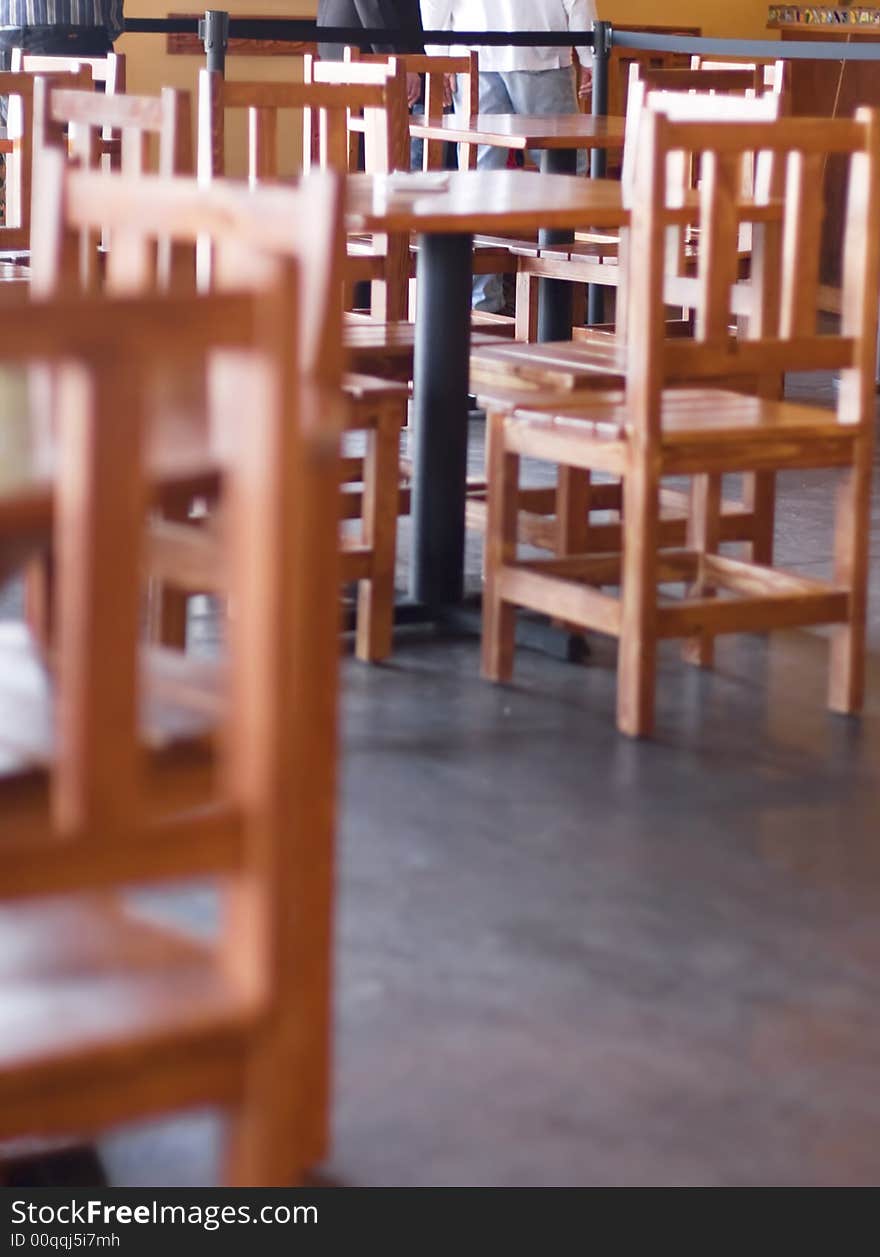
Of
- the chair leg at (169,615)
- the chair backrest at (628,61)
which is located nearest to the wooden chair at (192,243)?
the chair leg at (169,615)

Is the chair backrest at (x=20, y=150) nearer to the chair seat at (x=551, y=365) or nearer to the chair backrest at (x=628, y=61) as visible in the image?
the chair seat at (x=551, y=365)

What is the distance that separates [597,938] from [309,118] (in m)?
2.21

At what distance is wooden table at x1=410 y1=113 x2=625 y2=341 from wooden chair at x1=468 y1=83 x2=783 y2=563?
43.8 inches

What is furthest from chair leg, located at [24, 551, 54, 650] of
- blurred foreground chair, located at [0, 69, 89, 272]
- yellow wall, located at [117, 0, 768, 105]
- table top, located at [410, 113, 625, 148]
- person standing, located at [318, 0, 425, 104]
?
yellow wall, located at [117, 0, 768, 105]

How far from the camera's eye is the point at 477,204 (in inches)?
123

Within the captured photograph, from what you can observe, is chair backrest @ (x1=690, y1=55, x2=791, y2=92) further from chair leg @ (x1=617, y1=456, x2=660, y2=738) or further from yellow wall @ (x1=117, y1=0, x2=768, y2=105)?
yellow wall @ (x1=117, y1=0, x2=768, y2=105)

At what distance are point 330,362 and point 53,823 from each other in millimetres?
396

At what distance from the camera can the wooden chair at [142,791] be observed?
1062 mm

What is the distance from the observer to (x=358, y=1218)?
5.47 ft

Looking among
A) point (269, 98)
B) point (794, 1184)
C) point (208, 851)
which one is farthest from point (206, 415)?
point (269, 98)

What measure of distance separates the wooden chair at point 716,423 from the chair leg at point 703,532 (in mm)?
134

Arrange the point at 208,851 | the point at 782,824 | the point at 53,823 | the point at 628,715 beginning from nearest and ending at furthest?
the point at 208,851 < the point at 53,823 < the point at 782,824 < the point at 628,715

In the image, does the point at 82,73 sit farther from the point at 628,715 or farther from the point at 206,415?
the point at 206,415

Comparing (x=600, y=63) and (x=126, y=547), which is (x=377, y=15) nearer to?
(x=600, y=63)
